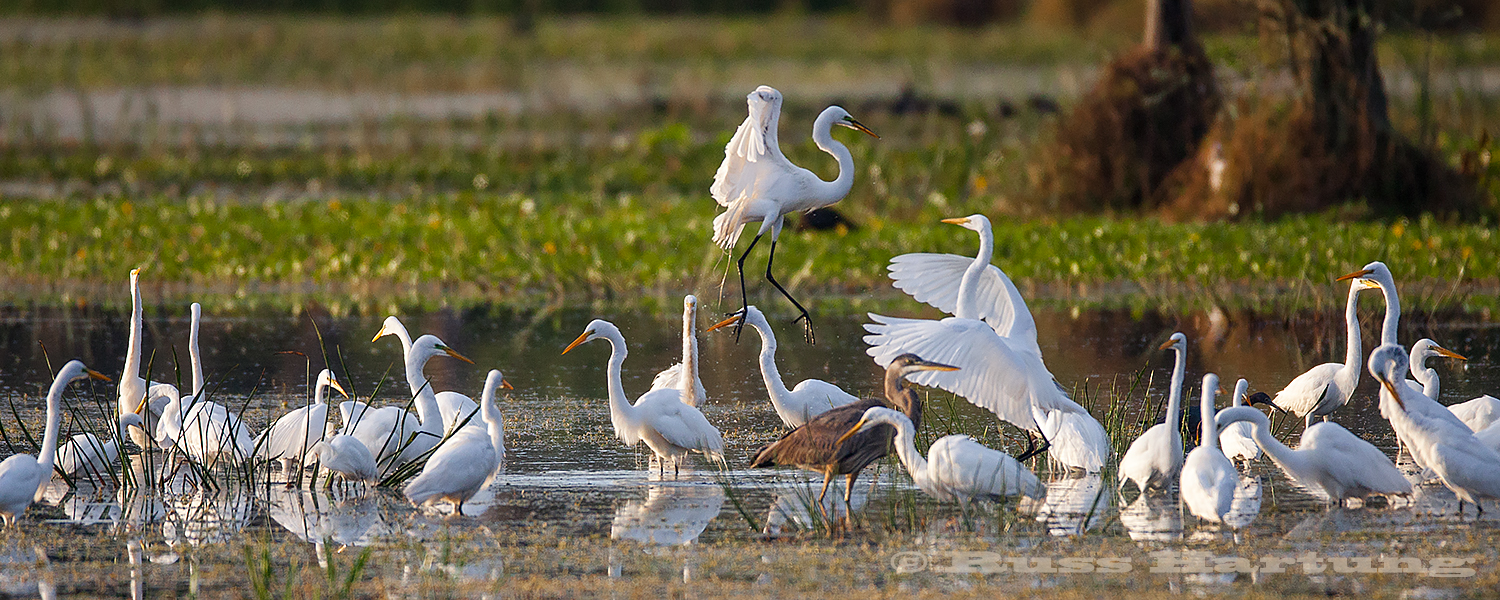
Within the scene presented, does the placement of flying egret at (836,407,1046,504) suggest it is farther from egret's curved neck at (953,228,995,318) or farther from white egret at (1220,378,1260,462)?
egret's curved neck at (953,228,995,318)

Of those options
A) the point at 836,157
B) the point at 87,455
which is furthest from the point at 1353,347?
the point at 87,455

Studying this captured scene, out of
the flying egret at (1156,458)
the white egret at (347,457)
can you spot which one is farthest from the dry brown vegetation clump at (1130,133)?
the white egret at (347,457)

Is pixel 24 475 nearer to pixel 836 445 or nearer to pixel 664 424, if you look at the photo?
pixel 664 424

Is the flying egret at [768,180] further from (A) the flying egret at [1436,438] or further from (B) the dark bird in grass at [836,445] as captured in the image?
(A) the flying egret at [1436,438]

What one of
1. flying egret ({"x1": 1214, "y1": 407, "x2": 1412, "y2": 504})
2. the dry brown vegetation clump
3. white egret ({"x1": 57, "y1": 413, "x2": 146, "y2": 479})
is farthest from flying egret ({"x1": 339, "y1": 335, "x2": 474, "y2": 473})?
the dry brown vegetation clump

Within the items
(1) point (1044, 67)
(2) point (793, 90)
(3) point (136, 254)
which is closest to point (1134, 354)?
(3) point (136, 254)

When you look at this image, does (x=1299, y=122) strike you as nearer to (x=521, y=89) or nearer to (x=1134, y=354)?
(x=1134, y=354)

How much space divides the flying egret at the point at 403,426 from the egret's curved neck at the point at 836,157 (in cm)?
205

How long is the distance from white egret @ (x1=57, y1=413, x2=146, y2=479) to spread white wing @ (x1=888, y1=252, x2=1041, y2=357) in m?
3.40

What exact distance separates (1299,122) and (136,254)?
9343 millimetres

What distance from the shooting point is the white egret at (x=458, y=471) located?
6.22m

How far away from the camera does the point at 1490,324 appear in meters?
10.7

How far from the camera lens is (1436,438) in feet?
20.7

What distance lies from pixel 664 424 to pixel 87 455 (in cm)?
223
